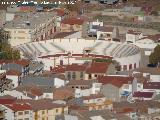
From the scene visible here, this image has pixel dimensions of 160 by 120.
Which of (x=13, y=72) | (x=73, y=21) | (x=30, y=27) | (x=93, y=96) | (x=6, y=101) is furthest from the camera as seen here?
(x=73, y=21)

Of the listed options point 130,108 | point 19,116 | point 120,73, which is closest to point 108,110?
point 130,108

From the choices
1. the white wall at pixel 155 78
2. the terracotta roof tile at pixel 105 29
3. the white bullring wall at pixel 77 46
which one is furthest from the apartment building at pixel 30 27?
the white wall at pixel 155 78

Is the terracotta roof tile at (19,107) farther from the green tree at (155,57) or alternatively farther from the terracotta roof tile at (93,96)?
the green tree at (155,57)

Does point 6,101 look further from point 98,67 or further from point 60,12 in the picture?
point 60,12

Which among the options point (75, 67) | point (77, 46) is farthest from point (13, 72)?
point (77, 46)

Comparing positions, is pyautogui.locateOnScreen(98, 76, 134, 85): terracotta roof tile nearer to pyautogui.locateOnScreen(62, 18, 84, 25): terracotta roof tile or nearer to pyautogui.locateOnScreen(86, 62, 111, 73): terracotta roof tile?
pyautogui.locateOnScreen(86, 62, 111, 73): terracotta roof tile

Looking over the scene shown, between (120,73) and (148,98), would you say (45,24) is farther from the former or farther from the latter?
(148,98)

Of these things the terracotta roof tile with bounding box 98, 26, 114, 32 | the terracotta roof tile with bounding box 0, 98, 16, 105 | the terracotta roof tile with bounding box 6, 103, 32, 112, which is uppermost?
the terracotta roof tile with bounding box 6, 103, 32, 112

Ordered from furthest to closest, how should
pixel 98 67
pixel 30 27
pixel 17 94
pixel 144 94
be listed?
pixel 30 27, pixel 98 67, pixel 144 94, pixel 17 94

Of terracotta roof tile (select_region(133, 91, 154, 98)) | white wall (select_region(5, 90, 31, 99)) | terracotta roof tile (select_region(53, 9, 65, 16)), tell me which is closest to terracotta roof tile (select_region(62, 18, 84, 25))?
terracotta roof tile (select_region(53, 9, 65, 16))
